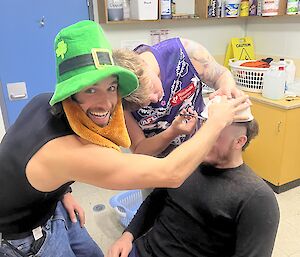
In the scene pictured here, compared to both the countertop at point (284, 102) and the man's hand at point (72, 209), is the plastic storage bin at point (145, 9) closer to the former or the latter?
the countertop at point (284, 102)

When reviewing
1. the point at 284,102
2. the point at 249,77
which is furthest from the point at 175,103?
the point at 249,77

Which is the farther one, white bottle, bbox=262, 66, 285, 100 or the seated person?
white bottle, bbox=262, 66, 285, 100

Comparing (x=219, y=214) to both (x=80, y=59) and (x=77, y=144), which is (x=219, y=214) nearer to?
(x=77, y=144)

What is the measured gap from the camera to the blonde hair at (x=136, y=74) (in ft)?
3.58

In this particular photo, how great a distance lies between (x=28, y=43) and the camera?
7.96ft

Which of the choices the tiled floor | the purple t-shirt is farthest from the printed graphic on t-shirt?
the tiled floor

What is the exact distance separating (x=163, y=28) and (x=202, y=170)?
6.20 ft

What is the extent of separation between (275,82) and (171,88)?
53.4 inches

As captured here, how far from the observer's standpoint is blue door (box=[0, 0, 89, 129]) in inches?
92.3

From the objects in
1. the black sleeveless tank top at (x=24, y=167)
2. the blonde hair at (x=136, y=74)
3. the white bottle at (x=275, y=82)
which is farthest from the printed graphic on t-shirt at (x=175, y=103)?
the white bottle at (x=275, y=82)

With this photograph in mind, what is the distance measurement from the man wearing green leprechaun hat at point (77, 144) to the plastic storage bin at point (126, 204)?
1.26 meters

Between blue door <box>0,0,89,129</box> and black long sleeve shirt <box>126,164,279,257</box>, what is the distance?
1.59 m

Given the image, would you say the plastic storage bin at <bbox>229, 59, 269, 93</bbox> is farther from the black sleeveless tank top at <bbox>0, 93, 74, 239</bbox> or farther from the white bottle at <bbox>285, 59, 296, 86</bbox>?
the black sleeveless tank top at <bbox>0, 93, 74, 239</bbox>

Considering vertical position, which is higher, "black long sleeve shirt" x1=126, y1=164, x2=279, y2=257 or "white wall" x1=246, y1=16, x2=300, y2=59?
"white wall" x1=246, y1=16, x2=300, y2=59
